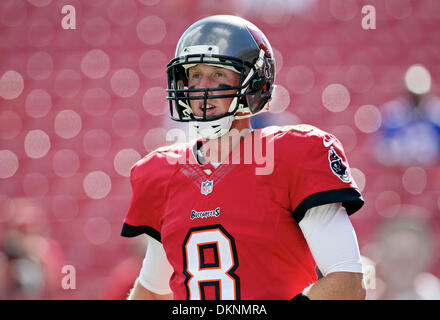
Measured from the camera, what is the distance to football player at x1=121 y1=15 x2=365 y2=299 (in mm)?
1518

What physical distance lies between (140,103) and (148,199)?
358cm

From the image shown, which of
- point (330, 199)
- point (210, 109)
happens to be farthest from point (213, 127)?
point (330, 199)

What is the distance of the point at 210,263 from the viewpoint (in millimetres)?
1596

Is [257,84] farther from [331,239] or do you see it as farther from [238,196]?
[331,239]

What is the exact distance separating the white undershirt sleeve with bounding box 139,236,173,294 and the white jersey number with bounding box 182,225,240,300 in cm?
23

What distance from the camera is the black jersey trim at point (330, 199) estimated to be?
1496 millimetres

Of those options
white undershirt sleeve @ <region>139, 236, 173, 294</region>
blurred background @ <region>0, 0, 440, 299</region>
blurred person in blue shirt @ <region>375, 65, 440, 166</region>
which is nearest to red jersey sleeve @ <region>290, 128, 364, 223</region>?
white undershirt sleeve @ <region>139, 236, 173, 294</region>

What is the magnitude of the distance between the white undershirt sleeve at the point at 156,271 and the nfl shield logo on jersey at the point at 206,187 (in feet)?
0.91

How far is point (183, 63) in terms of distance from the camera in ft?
5.74

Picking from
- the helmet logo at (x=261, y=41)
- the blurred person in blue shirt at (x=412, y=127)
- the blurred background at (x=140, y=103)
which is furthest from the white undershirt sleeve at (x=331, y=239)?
the blurred person in blue shirt at (x=412, y=127)

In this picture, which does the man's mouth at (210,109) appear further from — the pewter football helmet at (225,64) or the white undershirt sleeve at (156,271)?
the white undershirt sleeve at (156,271)

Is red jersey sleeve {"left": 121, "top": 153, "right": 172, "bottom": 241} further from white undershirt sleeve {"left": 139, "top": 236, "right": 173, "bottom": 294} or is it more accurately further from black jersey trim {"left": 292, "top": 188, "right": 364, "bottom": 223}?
black jersey trim {"left": 292, "top": 188, "right": 364, "bottom": 223}

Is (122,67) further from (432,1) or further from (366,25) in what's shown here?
(432,1)

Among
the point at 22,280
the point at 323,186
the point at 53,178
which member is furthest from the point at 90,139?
the point at 323,186
